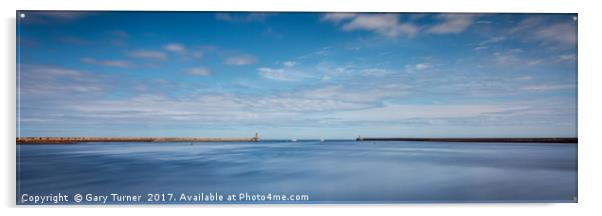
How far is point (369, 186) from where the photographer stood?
2748mm

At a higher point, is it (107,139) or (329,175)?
(107,139)

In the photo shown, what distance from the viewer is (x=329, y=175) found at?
291 centimetres

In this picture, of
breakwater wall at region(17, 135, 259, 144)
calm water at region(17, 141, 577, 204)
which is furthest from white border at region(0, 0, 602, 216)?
breakwater wall at region(17, 135, 259, 144)

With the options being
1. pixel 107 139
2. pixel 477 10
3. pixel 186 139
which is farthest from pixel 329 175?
pixel 107 139

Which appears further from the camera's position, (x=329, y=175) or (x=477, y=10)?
(x=329, y=175)

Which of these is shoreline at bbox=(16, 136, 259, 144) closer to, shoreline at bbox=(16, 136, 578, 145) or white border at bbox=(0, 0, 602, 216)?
shoreline at bbox=(16, 136, 578, 145)

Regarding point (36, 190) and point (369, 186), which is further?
point (369, 186)

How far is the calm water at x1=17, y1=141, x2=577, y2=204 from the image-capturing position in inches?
104

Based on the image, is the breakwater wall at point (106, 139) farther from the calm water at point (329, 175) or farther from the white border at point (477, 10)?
the white border at point (477, 10)

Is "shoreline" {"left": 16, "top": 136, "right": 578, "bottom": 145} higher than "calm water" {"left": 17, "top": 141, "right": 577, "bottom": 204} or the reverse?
higher

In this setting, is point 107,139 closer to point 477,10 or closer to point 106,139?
point 106,139
